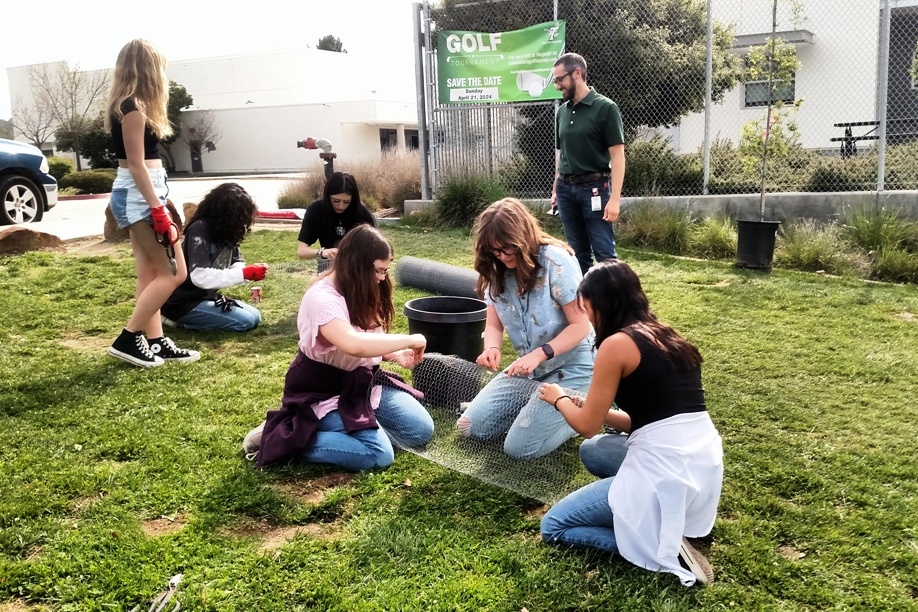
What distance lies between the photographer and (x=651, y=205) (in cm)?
843

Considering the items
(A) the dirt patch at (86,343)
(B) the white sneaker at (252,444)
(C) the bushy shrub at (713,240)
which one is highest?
(C) the bushy shrub at (713,240)

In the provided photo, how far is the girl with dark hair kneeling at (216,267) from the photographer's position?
488 centimetres

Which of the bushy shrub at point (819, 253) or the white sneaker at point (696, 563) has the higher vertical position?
the bushy shrub at point (819, 253)

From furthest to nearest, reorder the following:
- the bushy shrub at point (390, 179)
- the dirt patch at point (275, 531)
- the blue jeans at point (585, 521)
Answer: the bushy shrub at point (390, 179) → the dirt patch at point (275, 531) → the blue jeans at point (585, 521)

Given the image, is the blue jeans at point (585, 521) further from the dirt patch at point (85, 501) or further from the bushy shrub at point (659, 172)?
the bushy shrub at point (659, 172)

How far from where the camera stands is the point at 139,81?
4.01 m

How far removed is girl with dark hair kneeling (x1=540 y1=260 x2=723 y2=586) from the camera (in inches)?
87.7

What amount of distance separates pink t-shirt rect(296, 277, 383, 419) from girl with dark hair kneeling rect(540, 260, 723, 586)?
3.45ft

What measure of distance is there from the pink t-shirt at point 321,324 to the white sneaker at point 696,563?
1.45m

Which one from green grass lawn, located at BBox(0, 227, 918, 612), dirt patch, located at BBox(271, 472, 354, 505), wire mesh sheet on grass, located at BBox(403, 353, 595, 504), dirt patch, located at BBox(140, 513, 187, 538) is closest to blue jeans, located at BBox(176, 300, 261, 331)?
green grass lawn, located at BBox(0, 227, 918, 612)

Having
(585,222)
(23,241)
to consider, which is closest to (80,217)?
(23,241)

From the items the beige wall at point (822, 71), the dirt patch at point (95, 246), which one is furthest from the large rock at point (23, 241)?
the beige wall at point (822, 71)

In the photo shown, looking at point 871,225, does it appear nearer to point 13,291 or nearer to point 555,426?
point 555,426

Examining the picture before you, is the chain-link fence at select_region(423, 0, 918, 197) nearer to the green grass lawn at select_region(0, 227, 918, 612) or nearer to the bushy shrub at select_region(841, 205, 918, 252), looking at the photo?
the bushy shrub at select_region(841, 205, 918, 252)
